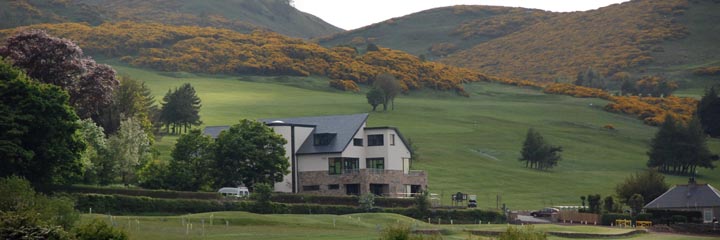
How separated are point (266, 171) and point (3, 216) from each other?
46.0 metres

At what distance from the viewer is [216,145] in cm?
8975

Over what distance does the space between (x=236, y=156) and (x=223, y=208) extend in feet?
47.1

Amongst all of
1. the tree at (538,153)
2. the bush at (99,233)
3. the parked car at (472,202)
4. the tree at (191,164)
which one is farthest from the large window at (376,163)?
the bush at (99,233)

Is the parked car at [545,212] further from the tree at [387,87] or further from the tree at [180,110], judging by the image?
the tree at [387,87]

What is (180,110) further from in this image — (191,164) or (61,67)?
(191,164)

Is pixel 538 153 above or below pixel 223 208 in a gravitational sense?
above

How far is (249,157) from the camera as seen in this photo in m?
89.6

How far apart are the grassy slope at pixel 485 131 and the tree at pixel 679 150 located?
194 centimetres

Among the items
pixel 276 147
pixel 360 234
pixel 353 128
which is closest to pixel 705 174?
pixel 353 128


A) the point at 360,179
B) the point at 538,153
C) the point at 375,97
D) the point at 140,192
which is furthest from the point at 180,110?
the point at 140,192

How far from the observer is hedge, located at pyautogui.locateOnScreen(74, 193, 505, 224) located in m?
70.9

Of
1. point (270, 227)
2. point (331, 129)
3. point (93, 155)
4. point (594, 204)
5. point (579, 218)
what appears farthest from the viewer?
point (331, 129)

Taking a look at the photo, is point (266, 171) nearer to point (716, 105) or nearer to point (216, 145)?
point (216, 145)

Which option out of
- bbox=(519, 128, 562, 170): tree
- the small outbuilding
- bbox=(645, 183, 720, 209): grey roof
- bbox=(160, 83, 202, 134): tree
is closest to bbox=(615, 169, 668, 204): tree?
the small outbuilding
